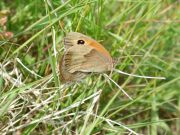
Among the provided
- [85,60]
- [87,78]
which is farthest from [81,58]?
[87,78]

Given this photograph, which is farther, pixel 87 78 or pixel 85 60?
pixel 87 78

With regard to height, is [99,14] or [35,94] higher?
[99,14]

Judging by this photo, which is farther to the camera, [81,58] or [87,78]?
[87,78]

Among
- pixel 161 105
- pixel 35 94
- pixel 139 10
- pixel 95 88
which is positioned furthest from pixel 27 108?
pixel 139 10

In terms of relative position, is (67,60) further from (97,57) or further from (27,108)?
(27,108)

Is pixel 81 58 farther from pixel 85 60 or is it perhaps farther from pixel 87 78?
pixel 87 78
